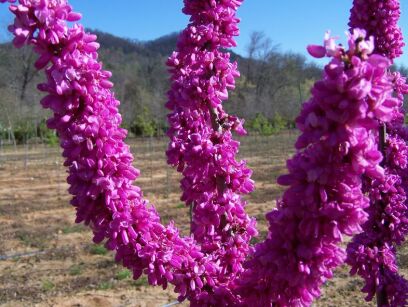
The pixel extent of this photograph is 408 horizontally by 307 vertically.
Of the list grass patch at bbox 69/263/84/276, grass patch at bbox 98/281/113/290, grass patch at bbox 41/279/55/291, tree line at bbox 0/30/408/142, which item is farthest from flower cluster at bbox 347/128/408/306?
tree line at bbox 0/30/408/142

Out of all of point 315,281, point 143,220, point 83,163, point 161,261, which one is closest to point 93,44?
point 83,163

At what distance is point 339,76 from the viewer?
1.18 m

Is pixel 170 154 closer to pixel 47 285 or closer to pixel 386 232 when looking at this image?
pixel 386 232

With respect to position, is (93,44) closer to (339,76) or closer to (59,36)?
(59,36)

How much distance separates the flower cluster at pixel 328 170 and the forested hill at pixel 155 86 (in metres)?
37.5

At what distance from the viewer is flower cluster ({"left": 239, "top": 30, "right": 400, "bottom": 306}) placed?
3.92ft

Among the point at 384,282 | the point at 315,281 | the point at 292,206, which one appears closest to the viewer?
the point at 292,206

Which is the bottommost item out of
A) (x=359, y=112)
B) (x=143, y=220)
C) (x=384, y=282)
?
(x=384, y=282)

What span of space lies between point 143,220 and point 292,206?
61 cm

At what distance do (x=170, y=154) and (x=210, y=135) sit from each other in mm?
217

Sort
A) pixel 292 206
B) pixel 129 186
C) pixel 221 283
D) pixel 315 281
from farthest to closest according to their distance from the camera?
pixel 221 283, pixel 129 186, pixel 315 281, pixel 292 206

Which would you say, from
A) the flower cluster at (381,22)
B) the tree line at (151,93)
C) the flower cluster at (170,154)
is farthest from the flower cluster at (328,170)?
the tree line at (151,93)

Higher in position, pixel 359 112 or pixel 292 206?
pixel 359 112

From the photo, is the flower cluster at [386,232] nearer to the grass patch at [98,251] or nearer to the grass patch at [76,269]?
the grass patch at [76,269]
